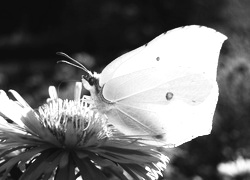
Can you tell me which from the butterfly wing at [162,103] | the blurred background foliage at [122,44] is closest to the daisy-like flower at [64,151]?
the butterfly wing at [162,103]

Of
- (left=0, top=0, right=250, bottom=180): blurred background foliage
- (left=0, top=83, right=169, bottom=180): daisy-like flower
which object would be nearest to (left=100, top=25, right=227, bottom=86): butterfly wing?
(left=0, top=83, right=169, bottom=180): daisy-like flower

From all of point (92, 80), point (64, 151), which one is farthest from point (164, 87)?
point (64, 151)

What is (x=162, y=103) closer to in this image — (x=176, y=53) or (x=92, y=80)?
(x=176, y=53)

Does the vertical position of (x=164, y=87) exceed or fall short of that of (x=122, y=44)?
it falls short

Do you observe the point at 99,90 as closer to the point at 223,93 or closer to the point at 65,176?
the point at 65,176

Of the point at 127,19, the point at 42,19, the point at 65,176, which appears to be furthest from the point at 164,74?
the point at 42,19

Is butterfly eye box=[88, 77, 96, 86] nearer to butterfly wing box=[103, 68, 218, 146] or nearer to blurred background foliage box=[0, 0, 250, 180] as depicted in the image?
butterfly wing box=[103, 68, 218, 146]

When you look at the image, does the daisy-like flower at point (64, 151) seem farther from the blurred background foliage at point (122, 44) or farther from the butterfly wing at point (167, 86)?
the blurred background foliage at point (122, 44)
